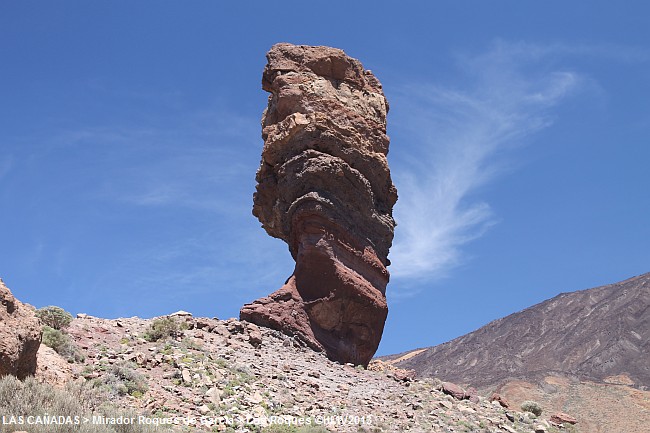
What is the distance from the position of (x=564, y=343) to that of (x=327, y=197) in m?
70.8

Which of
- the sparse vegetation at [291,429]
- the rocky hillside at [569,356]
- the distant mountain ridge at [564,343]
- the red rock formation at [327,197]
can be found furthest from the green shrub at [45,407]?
the distant mountain ridge at [564,343]

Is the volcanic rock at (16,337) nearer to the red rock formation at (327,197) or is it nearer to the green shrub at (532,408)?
the red rock formation at (327,197)

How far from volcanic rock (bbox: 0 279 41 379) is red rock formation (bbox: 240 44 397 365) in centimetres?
906

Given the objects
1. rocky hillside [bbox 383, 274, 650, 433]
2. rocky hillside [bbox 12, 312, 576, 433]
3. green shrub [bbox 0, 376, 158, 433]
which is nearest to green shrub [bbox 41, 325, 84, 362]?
rocky hillside [bbox 12, 312, 576, 433]

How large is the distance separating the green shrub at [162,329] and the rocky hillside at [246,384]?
28 mm

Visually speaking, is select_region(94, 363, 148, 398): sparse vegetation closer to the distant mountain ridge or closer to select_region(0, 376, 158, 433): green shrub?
select_region(0, 376, 158, 433): green shrub

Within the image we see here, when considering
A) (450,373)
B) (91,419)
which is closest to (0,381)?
(91,419)

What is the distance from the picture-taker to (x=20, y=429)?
8391 mm

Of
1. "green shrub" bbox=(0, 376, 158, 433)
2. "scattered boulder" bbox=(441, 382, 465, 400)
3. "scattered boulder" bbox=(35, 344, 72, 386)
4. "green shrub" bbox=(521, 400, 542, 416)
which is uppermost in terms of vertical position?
"green shrub" bbox=(521, 400, 542, 416)

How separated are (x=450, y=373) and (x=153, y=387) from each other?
71.7 meters

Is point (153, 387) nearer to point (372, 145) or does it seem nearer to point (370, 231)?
point (370, 231)

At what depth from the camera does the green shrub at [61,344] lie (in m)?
14.4

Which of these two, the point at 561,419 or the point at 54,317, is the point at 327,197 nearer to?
the point at 54,317

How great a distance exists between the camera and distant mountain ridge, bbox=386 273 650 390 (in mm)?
73188
